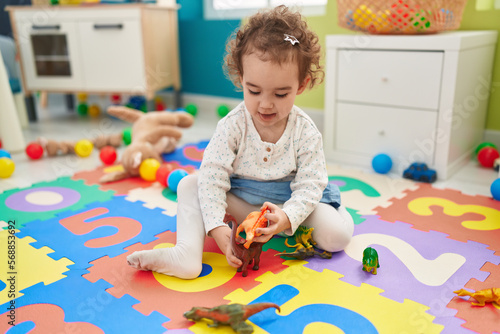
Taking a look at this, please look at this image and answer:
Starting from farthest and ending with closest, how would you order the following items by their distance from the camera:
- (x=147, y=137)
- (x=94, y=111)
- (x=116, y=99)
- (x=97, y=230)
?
1. (x=116, y=99)
2. (x=94, y=111)
3. (x=147, y=137)
4. (x=97, y=230)

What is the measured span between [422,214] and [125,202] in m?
0.84

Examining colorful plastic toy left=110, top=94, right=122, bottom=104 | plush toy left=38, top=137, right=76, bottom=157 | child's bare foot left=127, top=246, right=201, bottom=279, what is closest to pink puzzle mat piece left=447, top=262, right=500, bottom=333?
child's bare foot left=127, top=246, right=201, bottom=279

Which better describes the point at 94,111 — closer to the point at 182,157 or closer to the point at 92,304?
the point at 182,157

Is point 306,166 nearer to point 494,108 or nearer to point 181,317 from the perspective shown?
point 181,317

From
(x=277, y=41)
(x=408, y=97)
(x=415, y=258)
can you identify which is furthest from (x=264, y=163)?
(x=408, y=97)

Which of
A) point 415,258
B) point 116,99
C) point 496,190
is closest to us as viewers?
point 415,258

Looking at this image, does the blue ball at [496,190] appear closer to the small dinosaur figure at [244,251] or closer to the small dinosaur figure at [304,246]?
the small dinosaur figure at [304,246]

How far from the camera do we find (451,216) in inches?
47.5

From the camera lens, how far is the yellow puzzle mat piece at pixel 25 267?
891mm

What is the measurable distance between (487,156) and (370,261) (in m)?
0.93

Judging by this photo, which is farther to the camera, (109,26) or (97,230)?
(109,26)

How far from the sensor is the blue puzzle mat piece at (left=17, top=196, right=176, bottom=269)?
1.02m

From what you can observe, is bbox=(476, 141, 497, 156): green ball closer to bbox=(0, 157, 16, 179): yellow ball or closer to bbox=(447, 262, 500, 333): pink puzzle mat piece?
bbox=(447, 262, 500, 333): pink puzzle mat piece

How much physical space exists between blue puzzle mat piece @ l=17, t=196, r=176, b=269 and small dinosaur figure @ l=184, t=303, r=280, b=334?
1.06 feet
